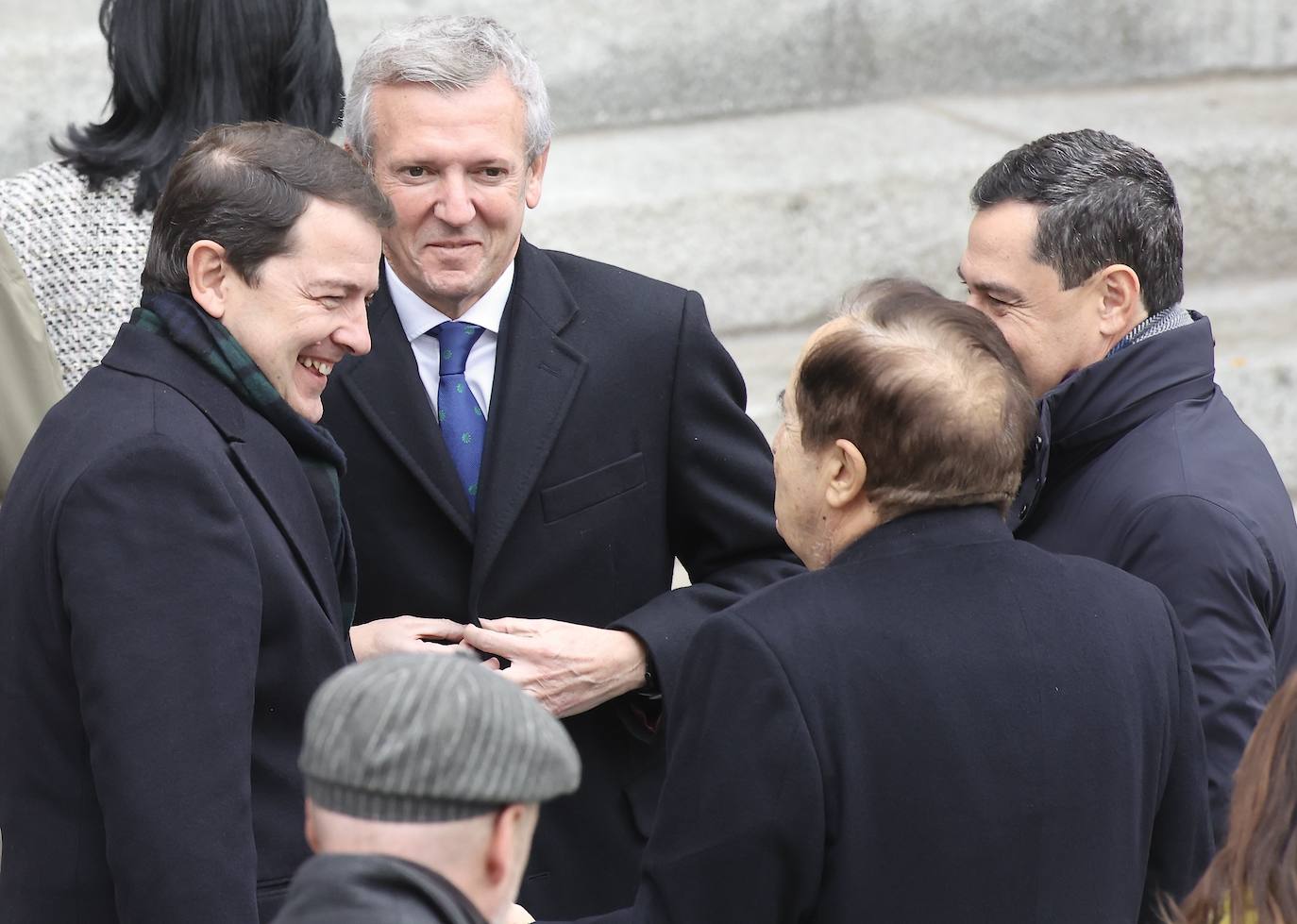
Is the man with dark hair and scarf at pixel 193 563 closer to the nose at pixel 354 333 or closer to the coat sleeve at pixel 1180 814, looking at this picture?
the nose at pixel 354 333

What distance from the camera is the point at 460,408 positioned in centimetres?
253

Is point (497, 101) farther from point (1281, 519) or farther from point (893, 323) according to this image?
point (1281, 519)

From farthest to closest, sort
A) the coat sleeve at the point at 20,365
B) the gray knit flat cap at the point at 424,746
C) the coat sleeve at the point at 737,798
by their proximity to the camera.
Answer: the coat sleeve at the point at 20,365 < the coat sleeve at the point at 737,798 < the gray knit flat cap at the point at 424,746

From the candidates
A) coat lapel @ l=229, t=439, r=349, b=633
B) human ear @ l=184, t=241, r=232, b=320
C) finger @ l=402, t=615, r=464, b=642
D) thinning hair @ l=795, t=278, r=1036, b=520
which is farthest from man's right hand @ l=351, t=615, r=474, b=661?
thinning hair @ l=795, t=278, r=1036, b=520

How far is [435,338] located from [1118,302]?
3.47 ft

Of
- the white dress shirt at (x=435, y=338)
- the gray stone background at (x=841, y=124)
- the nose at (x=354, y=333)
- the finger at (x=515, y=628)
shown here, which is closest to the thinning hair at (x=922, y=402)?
the nose at (x=354, y=333)

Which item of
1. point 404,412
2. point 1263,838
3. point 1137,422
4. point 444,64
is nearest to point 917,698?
point 1263,838

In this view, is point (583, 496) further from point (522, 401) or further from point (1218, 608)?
point (1218, 608)

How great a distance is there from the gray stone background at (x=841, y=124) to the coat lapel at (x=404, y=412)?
7.43ft

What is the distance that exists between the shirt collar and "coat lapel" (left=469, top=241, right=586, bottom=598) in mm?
18

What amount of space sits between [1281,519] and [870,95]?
12.4 feet

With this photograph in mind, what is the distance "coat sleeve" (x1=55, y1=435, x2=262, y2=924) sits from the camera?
5.97 feet

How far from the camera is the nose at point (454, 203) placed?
7.97 feet

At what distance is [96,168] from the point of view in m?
2.95
